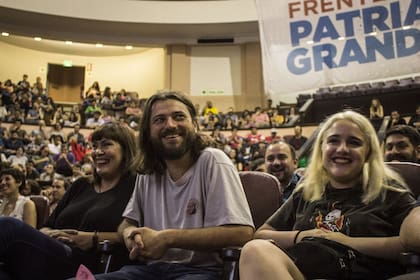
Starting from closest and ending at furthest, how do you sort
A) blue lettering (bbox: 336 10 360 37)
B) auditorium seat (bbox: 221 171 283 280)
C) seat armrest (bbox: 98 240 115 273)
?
seat armrest (bbox: 98 240 115 273) < auditorium seat (bbox: 221 171 283 280) < blue lettering (bbox: 336 10 360 37)

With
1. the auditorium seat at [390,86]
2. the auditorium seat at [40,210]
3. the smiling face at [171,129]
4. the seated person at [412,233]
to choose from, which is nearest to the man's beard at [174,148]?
the smiling face at [171,129]

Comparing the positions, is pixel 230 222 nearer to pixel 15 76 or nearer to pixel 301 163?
pixel 301 163

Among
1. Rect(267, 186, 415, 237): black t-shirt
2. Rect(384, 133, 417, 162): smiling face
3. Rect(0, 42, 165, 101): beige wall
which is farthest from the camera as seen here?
Rect(0, 42, 165, 101): beige wall

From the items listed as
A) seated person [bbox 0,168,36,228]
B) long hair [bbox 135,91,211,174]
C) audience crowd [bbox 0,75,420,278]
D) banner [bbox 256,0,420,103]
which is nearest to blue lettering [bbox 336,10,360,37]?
banner [bbox 256,0,420,103]

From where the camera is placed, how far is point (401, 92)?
793 cm

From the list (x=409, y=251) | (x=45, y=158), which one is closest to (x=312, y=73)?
(x=409, y=251)

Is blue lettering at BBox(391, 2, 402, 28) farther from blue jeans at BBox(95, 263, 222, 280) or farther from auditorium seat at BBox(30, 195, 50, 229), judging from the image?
auditorium seat at BBox(30, 195, 50, 229)

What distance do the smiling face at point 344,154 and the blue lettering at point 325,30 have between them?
1550 millimetres

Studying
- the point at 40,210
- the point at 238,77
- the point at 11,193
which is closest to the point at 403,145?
the point at 40,210

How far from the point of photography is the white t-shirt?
151 centimetres

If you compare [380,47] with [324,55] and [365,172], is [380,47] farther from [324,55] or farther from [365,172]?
[365,172]

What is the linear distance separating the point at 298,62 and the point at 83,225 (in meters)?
1.83

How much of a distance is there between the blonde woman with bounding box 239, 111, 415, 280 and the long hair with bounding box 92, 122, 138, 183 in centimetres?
79

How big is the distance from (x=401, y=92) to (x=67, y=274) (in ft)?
24.7
